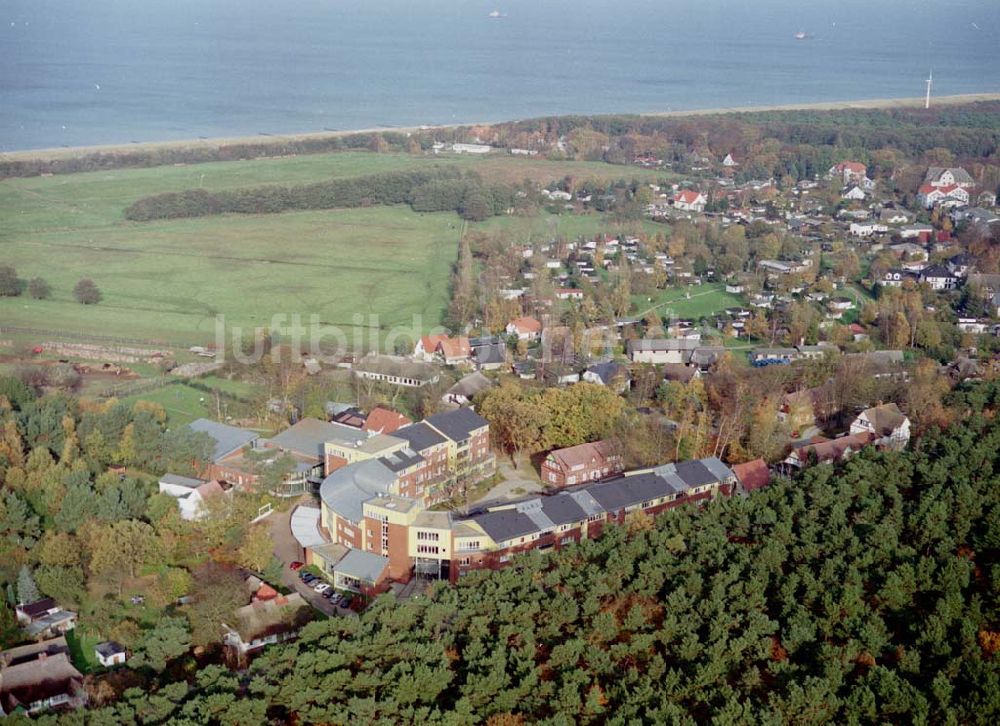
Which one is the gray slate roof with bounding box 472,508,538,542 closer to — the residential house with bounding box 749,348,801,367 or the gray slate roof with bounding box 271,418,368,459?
the gray slate roof with bounding box 271,418,368,459

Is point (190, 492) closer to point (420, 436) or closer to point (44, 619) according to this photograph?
point (44, 619)

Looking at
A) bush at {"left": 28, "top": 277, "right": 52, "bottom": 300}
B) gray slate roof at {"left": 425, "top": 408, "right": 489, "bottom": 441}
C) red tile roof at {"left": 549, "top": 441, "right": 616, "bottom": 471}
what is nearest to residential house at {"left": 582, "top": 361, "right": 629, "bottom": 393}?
red tile roof at {"left": 549, "top": 441, "right": 616, "bottom": 471}

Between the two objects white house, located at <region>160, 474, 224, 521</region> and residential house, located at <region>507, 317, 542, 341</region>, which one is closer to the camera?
white house, located at <region>160, 474, 224, 521</region>

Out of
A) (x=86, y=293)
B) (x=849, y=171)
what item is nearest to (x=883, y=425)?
(x=86, y=293)

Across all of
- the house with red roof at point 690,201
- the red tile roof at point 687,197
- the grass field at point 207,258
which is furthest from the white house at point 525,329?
the red tile roof at point 687,197

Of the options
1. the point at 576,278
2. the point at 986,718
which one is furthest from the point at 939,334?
the point at 986,718

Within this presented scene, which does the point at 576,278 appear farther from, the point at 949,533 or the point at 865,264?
the point at 949,533
